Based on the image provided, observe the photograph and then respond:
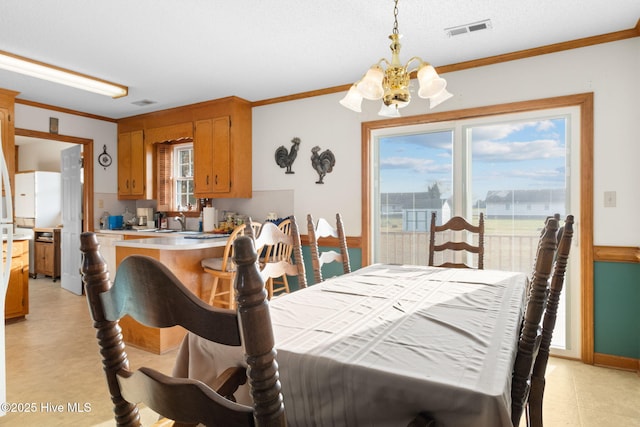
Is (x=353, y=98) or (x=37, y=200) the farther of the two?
(x=37, y=200)

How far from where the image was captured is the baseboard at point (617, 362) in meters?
2.82

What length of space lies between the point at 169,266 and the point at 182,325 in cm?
268

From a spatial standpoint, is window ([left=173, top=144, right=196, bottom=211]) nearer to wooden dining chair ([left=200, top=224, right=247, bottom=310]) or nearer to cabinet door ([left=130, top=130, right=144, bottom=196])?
cabinet door ([left=130, top=130, right=144, bottom=196])

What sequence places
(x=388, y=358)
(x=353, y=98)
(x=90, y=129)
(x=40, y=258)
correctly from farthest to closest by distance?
1. (x=40, y=258)
2. (x=90, y=129)
3. (x=353, y=98)
4. (x=388, y=358)

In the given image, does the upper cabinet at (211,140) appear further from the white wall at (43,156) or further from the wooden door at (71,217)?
the white wall at (43,156)

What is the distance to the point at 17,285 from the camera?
398 centimetres

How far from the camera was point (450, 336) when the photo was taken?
1080 mm

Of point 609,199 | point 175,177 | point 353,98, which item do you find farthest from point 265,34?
point 175,177

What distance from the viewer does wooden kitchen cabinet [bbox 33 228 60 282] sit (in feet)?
20.6

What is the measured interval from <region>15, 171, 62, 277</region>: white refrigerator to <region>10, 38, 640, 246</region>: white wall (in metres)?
2.81

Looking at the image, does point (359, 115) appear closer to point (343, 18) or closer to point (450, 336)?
point (343, 18)

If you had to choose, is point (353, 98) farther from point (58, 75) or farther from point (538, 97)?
point (58, 75)

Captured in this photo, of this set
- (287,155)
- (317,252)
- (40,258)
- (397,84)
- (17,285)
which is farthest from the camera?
(40,258)

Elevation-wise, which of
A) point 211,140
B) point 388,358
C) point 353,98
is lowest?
point 388,358
